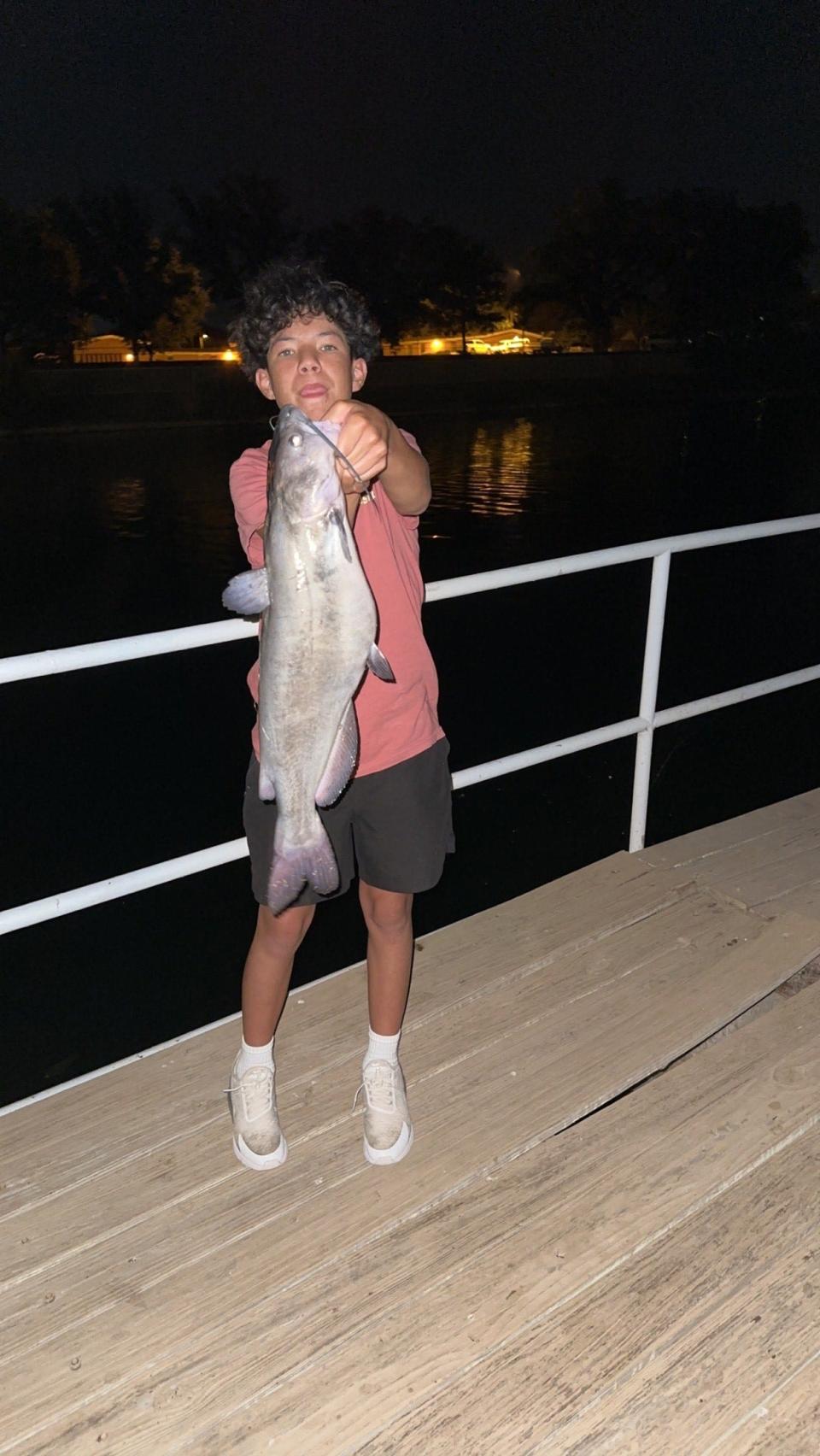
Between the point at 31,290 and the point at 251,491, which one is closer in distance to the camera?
the point at 251,491

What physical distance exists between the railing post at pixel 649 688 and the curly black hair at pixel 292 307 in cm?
169

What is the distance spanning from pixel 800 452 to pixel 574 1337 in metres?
49.0

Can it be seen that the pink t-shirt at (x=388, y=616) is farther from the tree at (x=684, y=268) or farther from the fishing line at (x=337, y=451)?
the tree at (x=684, y=268)

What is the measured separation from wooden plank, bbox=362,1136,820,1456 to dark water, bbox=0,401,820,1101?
198 inches

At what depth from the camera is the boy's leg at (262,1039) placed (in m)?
2.46

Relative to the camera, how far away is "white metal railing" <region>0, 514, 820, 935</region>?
253 centimetres

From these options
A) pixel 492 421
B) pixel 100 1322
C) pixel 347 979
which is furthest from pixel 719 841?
pixel 492 421

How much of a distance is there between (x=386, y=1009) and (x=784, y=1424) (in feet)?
3.88

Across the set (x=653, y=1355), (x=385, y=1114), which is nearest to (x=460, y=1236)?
(x=385, y=1114)

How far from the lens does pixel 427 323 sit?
278 ft

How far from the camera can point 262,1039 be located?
103 inches

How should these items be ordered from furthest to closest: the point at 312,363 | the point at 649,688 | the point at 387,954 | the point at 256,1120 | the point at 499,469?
the point at 499,469
the point at 649,688
the point at 387,954
the point at 256,1120
the point at 312,363

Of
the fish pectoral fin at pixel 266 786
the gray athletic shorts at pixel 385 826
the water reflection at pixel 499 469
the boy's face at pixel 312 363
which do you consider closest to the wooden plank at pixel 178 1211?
the gray athletic shorts at pixel 385 826

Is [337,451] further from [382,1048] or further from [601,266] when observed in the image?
[601,266]
